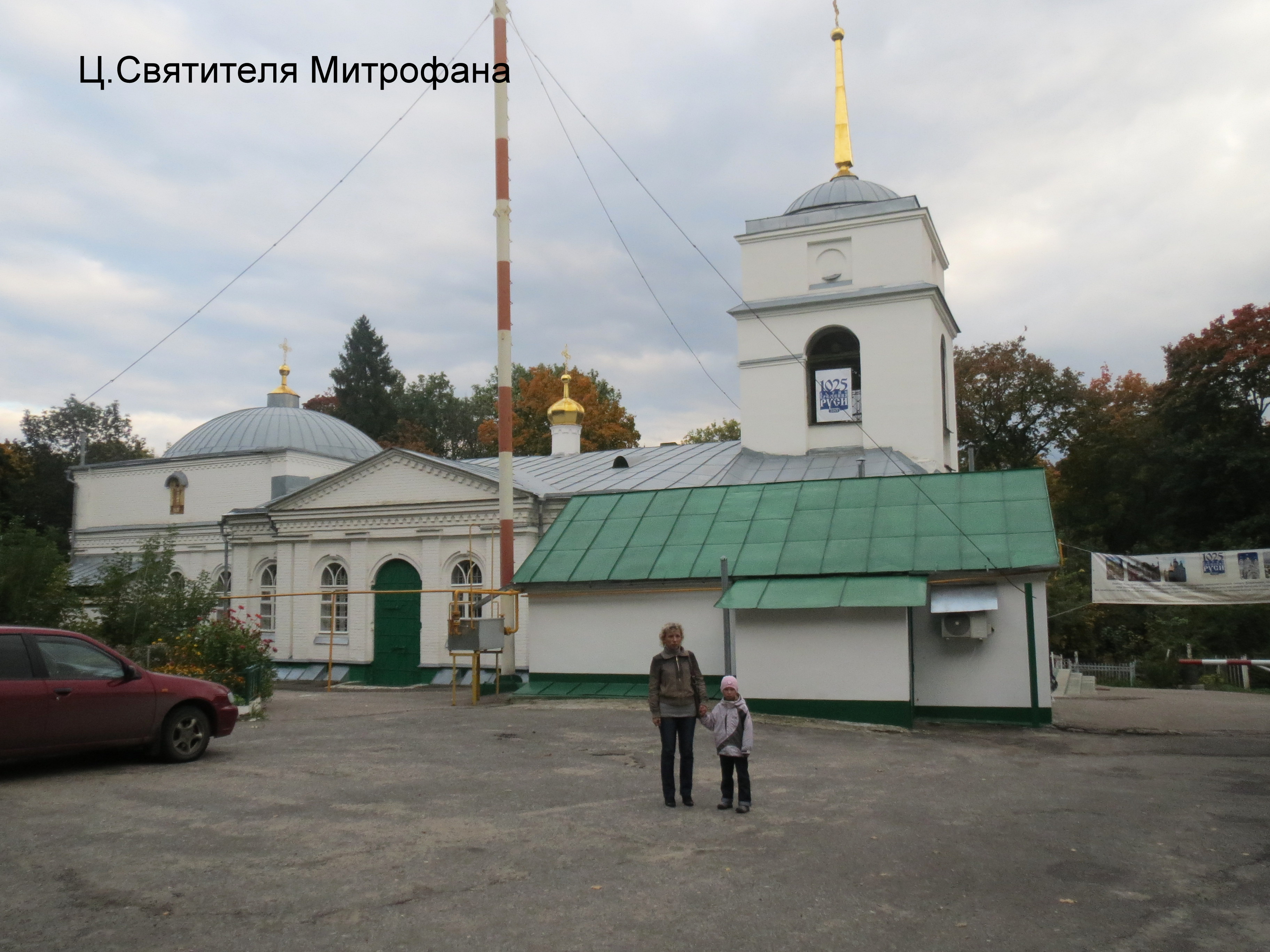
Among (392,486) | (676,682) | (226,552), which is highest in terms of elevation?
(392,486)

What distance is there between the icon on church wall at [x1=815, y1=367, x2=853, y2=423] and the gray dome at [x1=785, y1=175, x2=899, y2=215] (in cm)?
380

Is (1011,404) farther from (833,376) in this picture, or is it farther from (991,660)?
(991,660)

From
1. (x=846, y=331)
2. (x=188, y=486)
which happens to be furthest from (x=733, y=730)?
(x=188, y=486)

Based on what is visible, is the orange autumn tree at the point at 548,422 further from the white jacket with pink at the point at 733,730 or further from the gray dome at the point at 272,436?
the white jacket with pink at the point at 733,730

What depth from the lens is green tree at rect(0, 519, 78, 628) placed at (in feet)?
48.4

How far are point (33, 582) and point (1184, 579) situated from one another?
21.6 metres

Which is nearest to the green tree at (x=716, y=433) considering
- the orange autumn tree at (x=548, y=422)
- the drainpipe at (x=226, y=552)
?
the orange autumn tree at (x=548, y=422)

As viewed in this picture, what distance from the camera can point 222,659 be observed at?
15586 millimetres

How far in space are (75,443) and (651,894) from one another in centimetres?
5342

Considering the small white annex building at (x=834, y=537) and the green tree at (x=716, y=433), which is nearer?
the small white annex building at (x=834, y=537)

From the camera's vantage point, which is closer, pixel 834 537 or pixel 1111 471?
pixel 834 537

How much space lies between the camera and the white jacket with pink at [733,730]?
8.26 m

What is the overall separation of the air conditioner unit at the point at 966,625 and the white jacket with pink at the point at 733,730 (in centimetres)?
701

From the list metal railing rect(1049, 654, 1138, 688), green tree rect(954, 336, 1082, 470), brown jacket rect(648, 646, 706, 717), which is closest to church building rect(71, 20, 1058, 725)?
brown jacket rect(648, 646, 706, 717)
